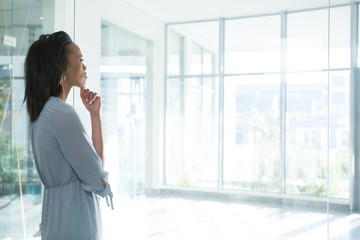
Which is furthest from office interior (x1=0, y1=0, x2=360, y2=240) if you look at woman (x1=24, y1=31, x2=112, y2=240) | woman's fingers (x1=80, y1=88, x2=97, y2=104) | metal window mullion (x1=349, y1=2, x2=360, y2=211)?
woman (x1=24, y1=31, x2=112, y2=240)

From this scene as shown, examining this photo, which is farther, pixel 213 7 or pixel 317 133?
pixel 213 7

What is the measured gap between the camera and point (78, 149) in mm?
1471

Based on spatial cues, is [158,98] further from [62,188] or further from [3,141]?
[62,188]

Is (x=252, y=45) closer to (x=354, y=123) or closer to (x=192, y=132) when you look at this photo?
(x=192, y=132)

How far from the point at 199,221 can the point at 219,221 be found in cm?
18

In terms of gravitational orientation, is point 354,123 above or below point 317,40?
below

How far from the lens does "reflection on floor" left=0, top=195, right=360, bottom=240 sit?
3277 millimetres

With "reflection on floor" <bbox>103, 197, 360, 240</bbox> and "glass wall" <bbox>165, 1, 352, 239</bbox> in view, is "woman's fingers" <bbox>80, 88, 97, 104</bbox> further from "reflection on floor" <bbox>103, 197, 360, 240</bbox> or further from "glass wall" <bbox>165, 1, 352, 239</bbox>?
"reflection on floor" <bbox>103, 197, 360, 240</bbox>

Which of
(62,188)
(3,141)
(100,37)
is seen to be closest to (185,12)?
(100,37)

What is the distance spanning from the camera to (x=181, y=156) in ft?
11.7

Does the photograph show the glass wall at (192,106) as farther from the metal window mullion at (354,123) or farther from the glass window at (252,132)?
the metal window mullion at (354,123)

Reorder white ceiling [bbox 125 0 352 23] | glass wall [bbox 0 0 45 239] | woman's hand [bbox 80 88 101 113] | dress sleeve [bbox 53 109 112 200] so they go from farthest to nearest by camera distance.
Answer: glass wall [bbox 0 0 45 239]
white ceiling [bbox 125 0 352 23]
woman's hand [bbox 80 88 101 113]
dress sleeve [bbox 53 109 112 200]

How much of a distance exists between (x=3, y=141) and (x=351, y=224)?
3041 mm

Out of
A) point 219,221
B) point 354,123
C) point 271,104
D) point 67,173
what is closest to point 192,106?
point 271,104
